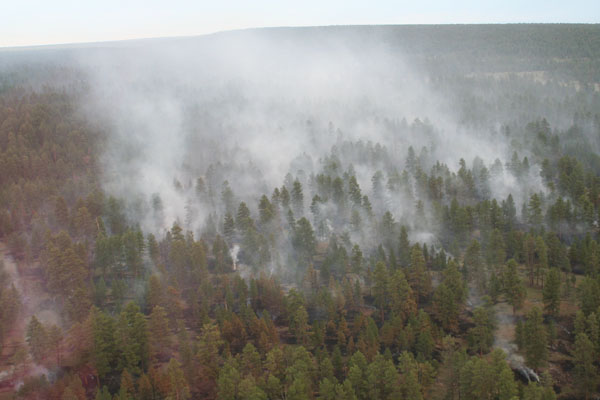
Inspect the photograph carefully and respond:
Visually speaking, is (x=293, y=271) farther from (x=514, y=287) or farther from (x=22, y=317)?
(x=22, y=317)

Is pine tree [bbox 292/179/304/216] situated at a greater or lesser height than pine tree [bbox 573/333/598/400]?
greater

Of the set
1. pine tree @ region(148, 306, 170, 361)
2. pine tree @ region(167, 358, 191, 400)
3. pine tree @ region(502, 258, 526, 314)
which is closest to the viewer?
pine tree @ region(167, 358, 191, 400)

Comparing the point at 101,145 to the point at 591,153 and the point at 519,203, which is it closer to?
the point at 519,203

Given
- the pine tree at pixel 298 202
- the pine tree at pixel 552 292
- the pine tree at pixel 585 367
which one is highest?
the pine tree at pixel 298 202

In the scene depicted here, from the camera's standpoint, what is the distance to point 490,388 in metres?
52.1

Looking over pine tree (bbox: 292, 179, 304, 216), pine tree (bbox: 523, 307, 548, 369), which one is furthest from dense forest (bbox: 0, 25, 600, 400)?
pine tree (bbox: 292, 179, 304, 216)

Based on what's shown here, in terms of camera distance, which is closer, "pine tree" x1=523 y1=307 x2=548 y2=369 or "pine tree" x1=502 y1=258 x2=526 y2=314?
"pine tree" x1=523 y1=307 x2=548 y2=369

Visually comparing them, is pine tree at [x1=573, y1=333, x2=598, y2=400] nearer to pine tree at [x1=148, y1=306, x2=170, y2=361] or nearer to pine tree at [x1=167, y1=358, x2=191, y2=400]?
pine tree at [x1=167, y1=358, x2=191, y2=400]

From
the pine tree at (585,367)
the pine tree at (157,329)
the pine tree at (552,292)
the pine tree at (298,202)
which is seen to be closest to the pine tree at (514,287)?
the pine tree at (552,292)

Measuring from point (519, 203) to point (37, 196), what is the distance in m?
120

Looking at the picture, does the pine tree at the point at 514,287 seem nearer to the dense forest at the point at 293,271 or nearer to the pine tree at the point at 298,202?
the dense forest at the point at 293,271

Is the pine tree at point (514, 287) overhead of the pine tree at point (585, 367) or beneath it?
overhead

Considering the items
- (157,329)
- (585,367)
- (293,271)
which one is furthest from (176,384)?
(585,367)

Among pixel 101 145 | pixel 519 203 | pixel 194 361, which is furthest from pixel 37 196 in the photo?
pixel 519 203
